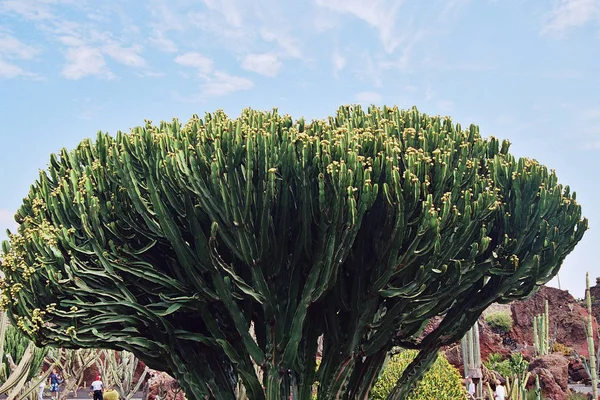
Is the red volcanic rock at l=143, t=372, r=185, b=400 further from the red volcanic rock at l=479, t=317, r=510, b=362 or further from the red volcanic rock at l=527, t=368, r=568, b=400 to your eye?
the red volcanic rock at l=479, t=317, r=510, b=362

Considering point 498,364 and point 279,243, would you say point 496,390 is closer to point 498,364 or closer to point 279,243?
point 498,364

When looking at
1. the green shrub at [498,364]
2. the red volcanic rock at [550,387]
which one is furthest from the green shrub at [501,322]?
the red volcanic rock at [550,387]

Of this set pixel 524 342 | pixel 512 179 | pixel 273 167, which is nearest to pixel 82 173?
pixel 273 167

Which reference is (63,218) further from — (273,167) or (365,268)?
(365,268)

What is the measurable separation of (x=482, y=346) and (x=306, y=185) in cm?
2183

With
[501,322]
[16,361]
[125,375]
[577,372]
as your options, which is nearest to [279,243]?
[125,375]

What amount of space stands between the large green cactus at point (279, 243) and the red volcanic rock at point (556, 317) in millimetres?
24349

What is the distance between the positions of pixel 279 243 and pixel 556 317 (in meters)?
28.8

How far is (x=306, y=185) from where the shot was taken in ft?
28.7

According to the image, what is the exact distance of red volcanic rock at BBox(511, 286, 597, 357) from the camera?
33.0m

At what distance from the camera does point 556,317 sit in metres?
34.0

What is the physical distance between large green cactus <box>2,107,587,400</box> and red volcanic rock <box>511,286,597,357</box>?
24349 millimetres

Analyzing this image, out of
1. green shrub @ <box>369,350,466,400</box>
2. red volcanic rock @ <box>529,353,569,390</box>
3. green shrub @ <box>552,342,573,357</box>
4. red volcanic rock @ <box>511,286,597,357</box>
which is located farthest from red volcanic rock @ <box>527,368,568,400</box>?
red volcanic rock @ <box>511,286,597,357</box>

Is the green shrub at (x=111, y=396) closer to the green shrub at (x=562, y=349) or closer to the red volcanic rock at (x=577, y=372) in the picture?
the red volcanic rock at (x=577, y=372)
